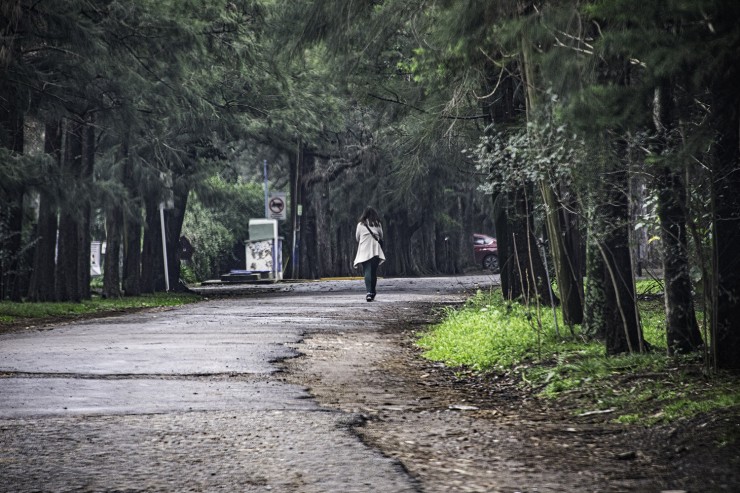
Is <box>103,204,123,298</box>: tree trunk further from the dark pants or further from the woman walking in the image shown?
the woman walking

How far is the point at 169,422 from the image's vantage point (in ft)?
26.4

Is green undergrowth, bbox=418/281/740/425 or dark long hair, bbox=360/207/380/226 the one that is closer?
green undergrowth, bbox=418/281/740/425

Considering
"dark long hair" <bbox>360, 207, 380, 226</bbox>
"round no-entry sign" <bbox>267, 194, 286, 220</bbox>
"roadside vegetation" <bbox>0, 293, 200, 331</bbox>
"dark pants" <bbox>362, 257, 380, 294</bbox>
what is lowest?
"roadside vegetation" <bbox>0, 293, 200, 331</bbox>

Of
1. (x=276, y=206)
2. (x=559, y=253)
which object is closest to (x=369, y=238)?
(x=559, y=253)

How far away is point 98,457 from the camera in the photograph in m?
6.79

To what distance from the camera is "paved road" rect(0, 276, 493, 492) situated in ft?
20.4

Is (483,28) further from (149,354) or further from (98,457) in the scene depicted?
(98,457)

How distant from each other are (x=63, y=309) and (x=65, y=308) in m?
0.28

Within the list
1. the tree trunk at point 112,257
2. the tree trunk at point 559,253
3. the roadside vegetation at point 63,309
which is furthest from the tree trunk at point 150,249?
the tree trunk at point 559,253

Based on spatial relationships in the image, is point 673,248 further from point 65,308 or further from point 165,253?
point 165,253

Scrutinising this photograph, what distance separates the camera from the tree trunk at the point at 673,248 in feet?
32.9

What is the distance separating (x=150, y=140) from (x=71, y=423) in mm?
22404

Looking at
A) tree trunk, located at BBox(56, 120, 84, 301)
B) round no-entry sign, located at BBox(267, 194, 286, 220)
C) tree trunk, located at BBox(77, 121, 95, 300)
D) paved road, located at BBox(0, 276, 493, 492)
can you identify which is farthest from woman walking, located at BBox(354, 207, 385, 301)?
round no-entry sign, located at BBox(267, 194, 286, 220)

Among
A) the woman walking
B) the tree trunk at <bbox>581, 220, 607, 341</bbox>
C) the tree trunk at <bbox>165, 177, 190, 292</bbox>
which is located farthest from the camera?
the tree trunk at <bbox>165, 177, 190, 292</bbox>
